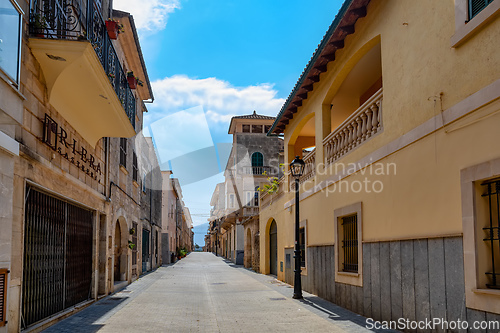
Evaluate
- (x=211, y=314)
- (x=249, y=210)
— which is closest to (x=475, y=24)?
(x=211, y=314)

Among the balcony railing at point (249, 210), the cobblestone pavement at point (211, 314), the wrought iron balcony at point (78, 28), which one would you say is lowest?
the cobblestone pavement at point (211, 314)

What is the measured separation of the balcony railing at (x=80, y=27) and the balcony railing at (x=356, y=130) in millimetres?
5245

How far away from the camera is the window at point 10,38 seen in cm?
491

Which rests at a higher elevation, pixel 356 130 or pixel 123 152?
pixel 123 152

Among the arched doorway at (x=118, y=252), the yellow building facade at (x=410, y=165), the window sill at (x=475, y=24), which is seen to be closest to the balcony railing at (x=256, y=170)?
the arched doorway at (x=118, y=252)

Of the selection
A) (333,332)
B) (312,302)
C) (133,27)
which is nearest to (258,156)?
(133,27)

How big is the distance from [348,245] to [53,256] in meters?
6.20

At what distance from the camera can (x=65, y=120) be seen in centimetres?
856

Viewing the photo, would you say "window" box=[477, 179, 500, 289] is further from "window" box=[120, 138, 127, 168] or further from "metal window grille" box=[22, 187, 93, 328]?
"window" box=[120, 138, 127, 168]

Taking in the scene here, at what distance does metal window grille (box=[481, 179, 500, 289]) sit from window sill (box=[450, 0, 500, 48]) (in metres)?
1.86

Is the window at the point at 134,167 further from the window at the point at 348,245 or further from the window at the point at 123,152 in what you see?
the window at the point at 348,245

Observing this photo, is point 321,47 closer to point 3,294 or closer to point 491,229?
point 491,229

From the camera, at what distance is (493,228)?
5309mm

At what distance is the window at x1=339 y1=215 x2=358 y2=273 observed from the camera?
980cm
